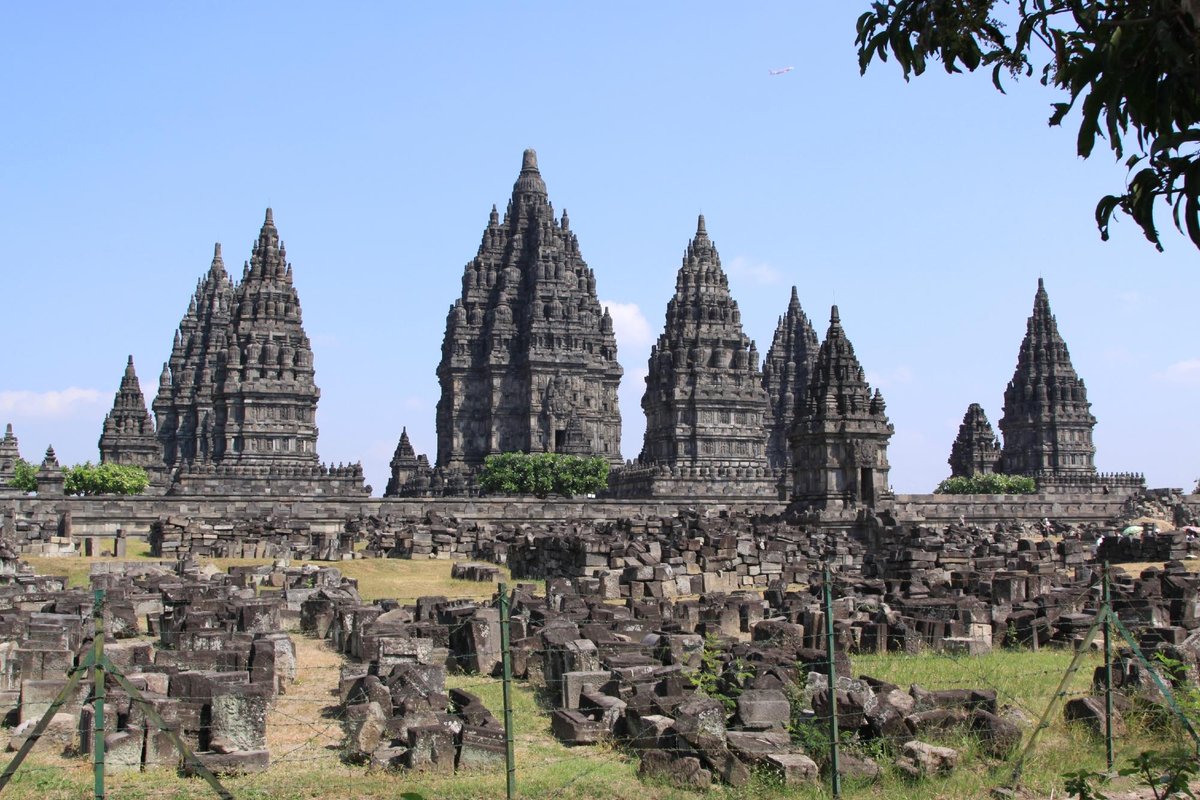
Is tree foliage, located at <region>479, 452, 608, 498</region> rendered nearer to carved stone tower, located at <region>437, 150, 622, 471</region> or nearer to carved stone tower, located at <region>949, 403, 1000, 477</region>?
carved stone tower, located at <region>437, 150, 622, 471</region>

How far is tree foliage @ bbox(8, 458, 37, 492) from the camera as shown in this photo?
7388cm

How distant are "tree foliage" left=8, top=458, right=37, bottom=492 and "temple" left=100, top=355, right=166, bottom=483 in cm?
443

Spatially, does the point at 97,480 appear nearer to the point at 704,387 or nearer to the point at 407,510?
the point at 407,510

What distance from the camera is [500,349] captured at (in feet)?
267

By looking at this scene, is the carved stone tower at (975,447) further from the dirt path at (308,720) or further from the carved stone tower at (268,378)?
the dirt path at (308,720)

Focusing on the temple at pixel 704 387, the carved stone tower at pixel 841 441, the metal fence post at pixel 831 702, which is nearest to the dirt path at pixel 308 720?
the metal fence post at pixel 831 702

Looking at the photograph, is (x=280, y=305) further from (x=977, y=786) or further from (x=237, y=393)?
(x=977, y=786)

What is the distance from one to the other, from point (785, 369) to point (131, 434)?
140 feet

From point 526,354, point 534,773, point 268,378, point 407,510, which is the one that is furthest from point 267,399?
point 534,773

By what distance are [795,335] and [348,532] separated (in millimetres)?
58675

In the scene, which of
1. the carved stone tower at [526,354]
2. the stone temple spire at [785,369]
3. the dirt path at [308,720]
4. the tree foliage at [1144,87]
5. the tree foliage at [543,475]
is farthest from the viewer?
the stone temple spire at [785,369]

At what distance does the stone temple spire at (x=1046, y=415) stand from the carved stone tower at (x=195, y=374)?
50.3 metres

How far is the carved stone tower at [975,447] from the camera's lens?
83812 millimetres

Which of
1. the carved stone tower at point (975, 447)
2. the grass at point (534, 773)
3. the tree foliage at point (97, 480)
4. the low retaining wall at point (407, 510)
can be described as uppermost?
the carved stone tower at point (975, 447)
